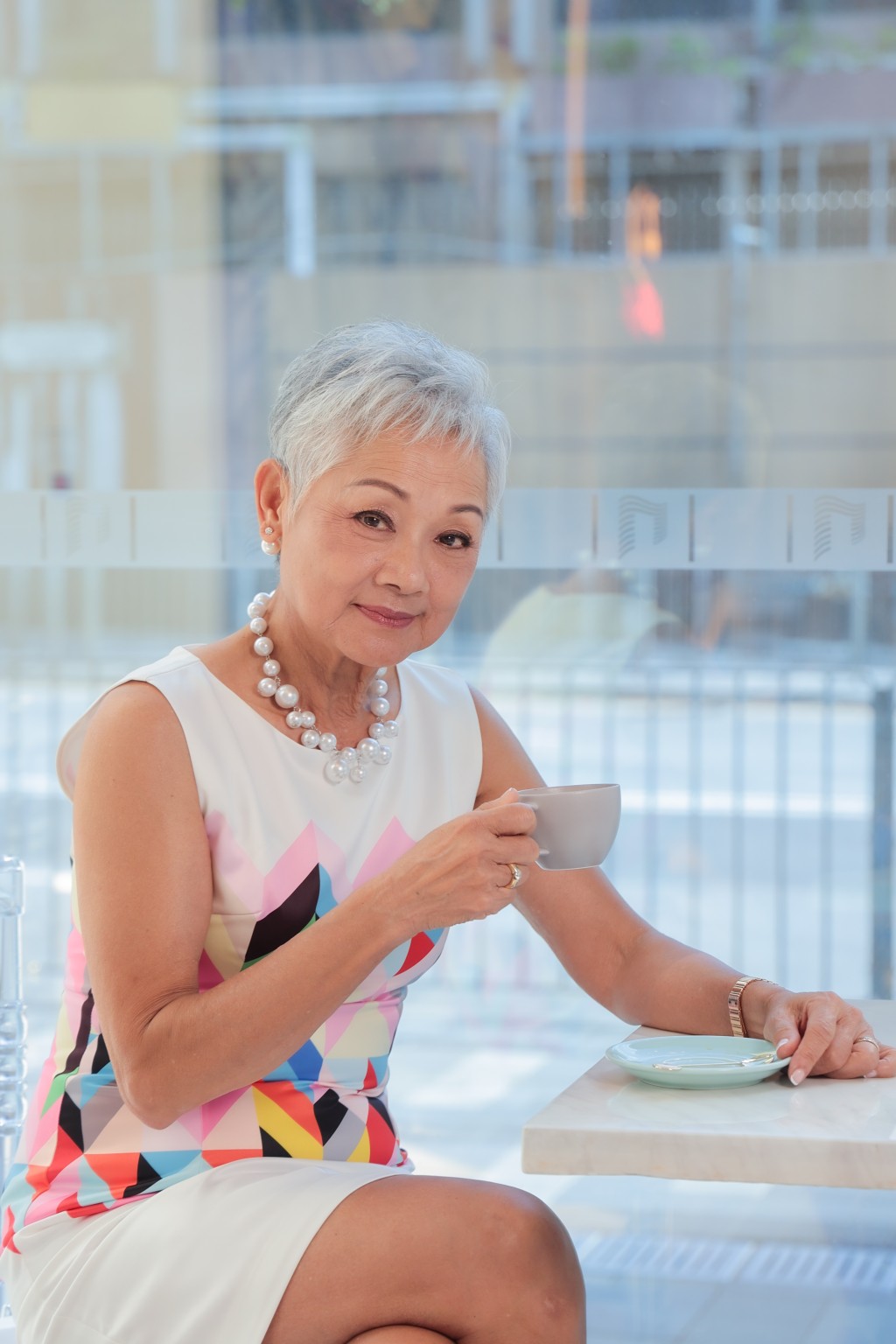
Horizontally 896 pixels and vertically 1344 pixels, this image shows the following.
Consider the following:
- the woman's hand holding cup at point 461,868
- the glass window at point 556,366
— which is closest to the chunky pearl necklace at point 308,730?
the woman's hand holding cup at point 461,868

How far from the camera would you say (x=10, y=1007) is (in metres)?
1.92

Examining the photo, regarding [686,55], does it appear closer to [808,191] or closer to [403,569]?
[808,191]

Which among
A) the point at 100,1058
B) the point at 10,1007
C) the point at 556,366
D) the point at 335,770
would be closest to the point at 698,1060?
the point at 335,770

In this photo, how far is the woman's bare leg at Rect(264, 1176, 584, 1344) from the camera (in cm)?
113

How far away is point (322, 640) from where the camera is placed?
1397mm

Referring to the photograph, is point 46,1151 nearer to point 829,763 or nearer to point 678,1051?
point 678,1051

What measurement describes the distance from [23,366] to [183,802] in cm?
162

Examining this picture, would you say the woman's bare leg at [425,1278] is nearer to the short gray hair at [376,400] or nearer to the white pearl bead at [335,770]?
the white pearl bead at [335,770]

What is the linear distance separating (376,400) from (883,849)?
1484 millimetres

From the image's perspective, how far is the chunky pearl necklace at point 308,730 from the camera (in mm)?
1396

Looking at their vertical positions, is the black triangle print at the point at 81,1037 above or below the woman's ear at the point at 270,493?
below

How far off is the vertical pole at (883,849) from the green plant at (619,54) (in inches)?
42.6

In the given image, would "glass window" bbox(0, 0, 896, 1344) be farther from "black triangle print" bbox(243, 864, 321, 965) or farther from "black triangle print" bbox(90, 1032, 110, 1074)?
"black triangle print" bbox(90, 1032, 110, 1074)

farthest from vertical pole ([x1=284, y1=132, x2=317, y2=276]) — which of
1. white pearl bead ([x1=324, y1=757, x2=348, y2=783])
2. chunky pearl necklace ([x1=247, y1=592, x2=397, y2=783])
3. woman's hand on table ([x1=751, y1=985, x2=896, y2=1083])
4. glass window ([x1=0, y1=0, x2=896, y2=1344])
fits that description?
woman's hand on table ([x1=751, y1=985, x2=896, y2=1083])
